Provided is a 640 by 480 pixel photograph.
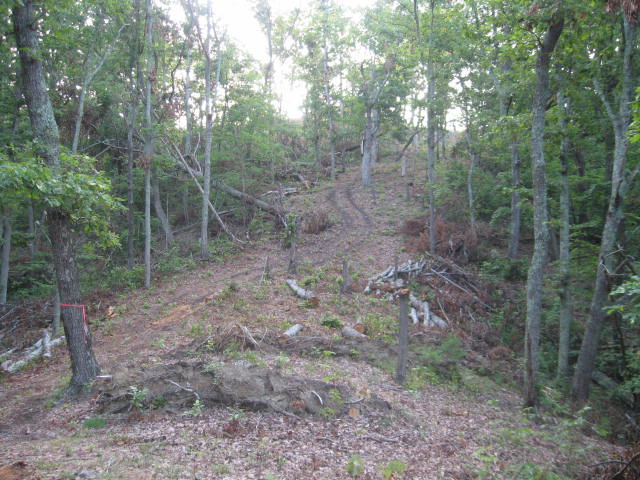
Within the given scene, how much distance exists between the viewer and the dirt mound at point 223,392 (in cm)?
638

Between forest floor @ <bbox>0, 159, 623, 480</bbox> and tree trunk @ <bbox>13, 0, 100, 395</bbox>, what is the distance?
673 mm

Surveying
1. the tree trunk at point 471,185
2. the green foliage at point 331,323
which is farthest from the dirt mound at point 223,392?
the tree trunk at point 471,185

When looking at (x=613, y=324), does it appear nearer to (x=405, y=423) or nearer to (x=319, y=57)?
(x=405, y=423)

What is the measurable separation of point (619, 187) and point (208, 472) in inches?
343

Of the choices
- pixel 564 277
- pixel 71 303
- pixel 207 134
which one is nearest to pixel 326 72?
pixel 207 134

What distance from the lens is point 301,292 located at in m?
13.0

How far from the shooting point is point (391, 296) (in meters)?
13.3

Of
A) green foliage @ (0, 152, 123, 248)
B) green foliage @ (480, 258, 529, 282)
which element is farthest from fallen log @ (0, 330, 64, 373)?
green foliage @ (480, 258, 529, 282)

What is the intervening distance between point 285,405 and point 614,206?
7403mm

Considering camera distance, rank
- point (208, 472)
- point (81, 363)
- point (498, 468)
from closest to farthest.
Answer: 1. point (208, 472)
2. point (498, 468)
3. point (81, 363)

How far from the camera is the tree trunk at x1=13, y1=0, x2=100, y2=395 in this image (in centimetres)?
696

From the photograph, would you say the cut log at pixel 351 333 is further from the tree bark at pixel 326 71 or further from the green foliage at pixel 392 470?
the tree bark at pixel 326 71

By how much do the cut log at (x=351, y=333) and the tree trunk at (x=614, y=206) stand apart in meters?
4.94

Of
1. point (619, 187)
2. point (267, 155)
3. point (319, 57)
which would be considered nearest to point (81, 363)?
point (619, 187)
